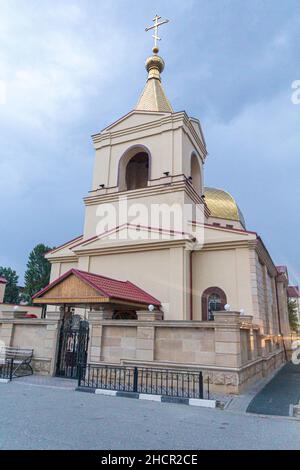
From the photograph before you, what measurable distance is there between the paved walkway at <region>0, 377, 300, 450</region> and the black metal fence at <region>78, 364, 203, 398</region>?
1.14 meters

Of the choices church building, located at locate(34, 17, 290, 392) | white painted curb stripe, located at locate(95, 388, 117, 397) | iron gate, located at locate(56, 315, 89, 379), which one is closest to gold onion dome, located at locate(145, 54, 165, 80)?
church building, located at locate(34, 17, 290, 392)

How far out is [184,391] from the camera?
9164 millimetres

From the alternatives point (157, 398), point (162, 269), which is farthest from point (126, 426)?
point (162, 269)

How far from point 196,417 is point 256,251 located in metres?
9.32

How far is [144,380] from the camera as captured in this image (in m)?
10.0

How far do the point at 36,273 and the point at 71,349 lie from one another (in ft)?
118

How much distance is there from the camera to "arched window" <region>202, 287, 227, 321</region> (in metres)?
14.4

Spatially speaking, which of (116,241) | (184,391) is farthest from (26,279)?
(184,391)

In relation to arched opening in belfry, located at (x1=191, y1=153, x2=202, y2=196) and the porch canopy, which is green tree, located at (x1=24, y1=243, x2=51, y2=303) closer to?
arched opening in belfry, located at (x1=191, y1=153, x2=202, y2=196)

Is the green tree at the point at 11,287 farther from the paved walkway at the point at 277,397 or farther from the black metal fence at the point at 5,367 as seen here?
the paved walkway at the point at 277,397

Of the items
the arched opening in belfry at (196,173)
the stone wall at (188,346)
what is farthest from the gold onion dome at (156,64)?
the stone wall at (188,346)

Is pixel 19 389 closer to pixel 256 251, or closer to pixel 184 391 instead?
pixel 184 391
